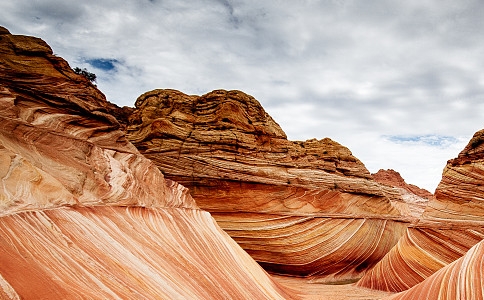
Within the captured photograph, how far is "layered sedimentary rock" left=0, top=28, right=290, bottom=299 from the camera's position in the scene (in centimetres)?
320

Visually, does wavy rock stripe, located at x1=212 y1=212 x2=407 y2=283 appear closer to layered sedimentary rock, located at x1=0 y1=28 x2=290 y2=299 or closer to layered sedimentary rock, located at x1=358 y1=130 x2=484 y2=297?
layered sedimentary rock, located at x1=358 y1=130 x2=484 y2=297

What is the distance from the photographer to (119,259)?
3918 millimetres

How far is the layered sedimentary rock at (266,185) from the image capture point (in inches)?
434

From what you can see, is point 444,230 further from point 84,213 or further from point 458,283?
point 84,213

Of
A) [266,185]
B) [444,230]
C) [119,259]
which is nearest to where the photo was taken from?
[119,259]

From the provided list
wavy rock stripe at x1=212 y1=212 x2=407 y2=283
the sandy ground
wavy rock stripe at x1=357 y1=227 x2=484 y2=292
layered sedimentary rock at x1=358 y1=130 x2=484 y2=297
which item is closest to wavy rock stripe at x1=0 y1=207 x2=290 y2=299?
the sandy ground

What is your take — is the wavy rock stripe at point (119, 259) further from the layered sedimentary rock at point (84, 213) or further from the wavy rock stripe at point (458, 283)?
the wavy rock stripe at point (458, 283)

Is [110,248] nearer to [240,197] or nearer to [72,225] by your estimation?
[72,225]

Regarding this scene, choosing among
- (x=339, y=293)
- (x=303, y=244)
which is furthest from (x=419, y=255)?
(x=303, y=244)

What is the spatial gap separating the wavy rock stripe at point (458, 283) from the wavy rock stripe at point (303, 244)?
5876mm

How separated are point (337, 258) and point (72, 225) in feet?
30.8

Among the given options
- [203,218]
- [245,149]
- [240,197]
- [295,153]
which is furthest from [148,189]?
[295,153]

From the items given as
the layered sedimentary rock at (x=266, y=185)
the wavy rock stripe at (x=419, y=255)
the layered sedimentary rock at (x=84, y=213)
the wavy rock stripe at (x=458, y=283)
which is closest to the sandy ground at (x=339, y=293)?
the wavy rock stripe at (x=419, y=255)

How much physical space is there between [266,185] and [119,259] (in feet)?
26.8
